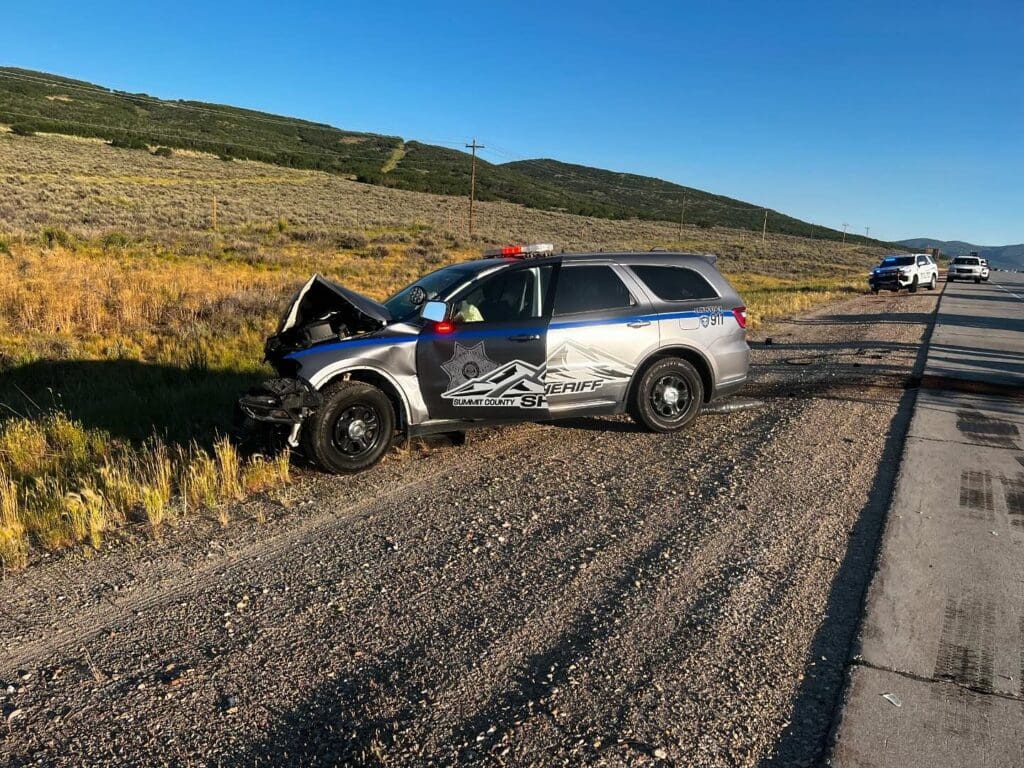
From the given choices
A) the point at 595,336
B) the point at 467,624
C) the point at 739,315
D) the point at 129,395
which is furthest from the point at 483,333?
the point at 129,395

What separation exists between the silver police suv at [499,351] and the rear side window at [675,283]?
0.04 ft

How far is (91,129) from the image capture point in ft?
210

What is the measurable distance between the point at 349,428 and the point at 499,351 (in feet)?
4.57

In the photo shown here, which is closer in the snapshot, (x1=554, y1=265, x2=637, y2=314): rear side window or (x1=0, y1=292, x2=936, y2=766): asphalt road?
(x1=0, y1=292, x2=936, y2=766): asphalt road

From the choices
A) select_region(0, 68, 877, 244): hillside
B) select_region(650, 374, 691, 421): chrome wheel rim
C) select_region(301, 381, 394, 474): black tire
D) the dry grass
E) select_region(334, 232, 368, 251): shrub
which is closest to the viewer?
the dry grass

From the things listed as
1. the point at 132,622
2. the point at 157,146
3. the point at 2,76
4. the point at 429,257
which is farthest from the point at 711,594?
the point at 2,76

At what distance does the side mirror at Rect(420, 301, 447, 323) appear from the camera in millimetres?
5816

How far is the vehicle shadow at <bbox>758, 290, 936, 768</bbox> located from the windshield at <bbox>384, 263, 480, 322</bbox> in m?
3.60

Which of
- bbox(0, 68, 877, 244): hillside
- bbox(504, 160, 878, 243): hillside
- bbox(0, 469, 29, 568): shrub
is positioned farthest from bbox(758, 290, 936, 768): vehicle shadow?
bbox(504, 160, 878, 243): hillside

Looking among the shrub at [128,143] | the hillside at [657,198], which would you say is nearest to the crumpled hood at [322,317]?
the shrub at [128,143]

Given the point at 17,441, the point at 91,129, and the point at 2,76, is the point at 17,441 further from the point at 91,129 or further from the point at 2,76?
the point at 2,76

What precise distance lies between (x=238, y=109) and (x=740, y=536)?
13713 centimetres

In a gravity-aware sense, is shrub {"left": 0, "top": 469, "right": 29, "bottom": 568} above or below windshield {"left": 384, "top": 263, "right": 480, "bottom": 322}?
below

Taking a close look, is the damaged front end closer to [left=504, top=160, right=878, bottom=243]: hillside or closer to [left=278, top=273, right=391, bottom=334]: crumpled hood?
[left=278, top=273, right=391, bottom=334]: crumpled hood
